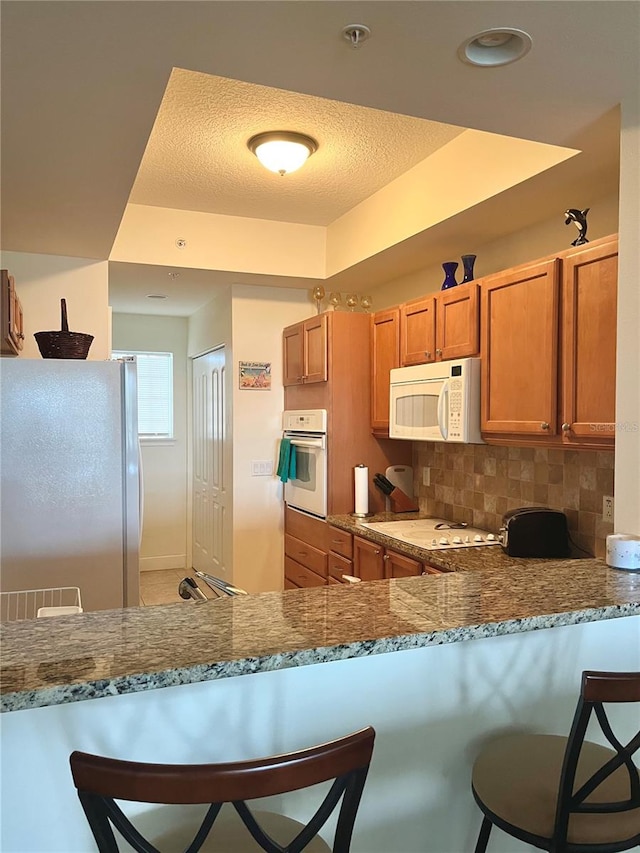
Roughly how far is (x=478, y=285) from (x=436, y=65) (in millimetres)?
1364

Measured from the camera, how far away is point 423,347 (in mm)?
3391

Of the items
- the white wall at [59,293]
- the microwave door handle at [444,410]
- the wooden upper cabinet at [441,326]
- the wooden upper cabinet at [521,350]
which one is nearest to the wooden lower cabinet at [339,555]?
the microwave door handle at [444,410]

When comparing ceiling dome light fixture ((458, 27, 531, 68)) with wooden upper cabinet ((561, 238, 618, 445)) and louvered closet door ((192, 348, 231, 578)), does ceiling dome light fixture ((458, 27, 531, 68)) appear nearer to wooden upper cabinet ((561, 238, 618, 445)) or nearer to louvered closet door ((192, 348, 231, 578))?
wooden upper cabinet ((561, 238, 618, 445))

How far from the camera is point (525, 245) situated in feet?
10.2

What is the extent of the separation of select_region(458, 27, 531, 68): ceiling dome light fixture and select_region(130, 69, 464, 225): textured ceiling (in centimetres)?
113

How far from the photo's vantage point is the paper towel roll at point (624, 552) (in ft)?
5.98

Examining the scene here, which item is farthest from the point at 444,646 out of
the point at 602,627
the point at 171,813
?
the point at 171,813

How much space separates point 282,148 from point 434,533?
2047 mm

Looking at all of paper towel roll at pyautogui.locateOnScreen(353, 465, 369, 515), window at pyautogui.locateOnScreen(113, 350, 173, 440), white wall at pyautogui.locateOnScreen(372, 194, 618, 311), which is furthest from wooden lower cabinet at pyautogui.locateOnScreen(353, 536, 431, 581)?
window at pyautogui.locateOnScreen(113, 350, 173, 440)

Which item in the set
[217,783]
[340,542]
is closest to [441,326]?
[340,542]

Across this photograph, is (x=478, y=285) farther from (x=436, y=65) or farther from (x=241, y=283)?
(x=241, y=283)

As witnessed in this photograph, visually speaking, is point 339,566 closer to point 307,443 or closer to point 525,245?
point 307,443

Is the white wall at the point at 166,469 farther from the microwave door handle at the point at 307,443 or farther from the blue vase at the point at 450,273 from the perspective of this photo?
the blue vase at the point at 450,273

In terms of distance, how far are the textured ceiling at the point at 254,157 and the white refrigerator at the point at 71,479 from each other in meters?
1.14
